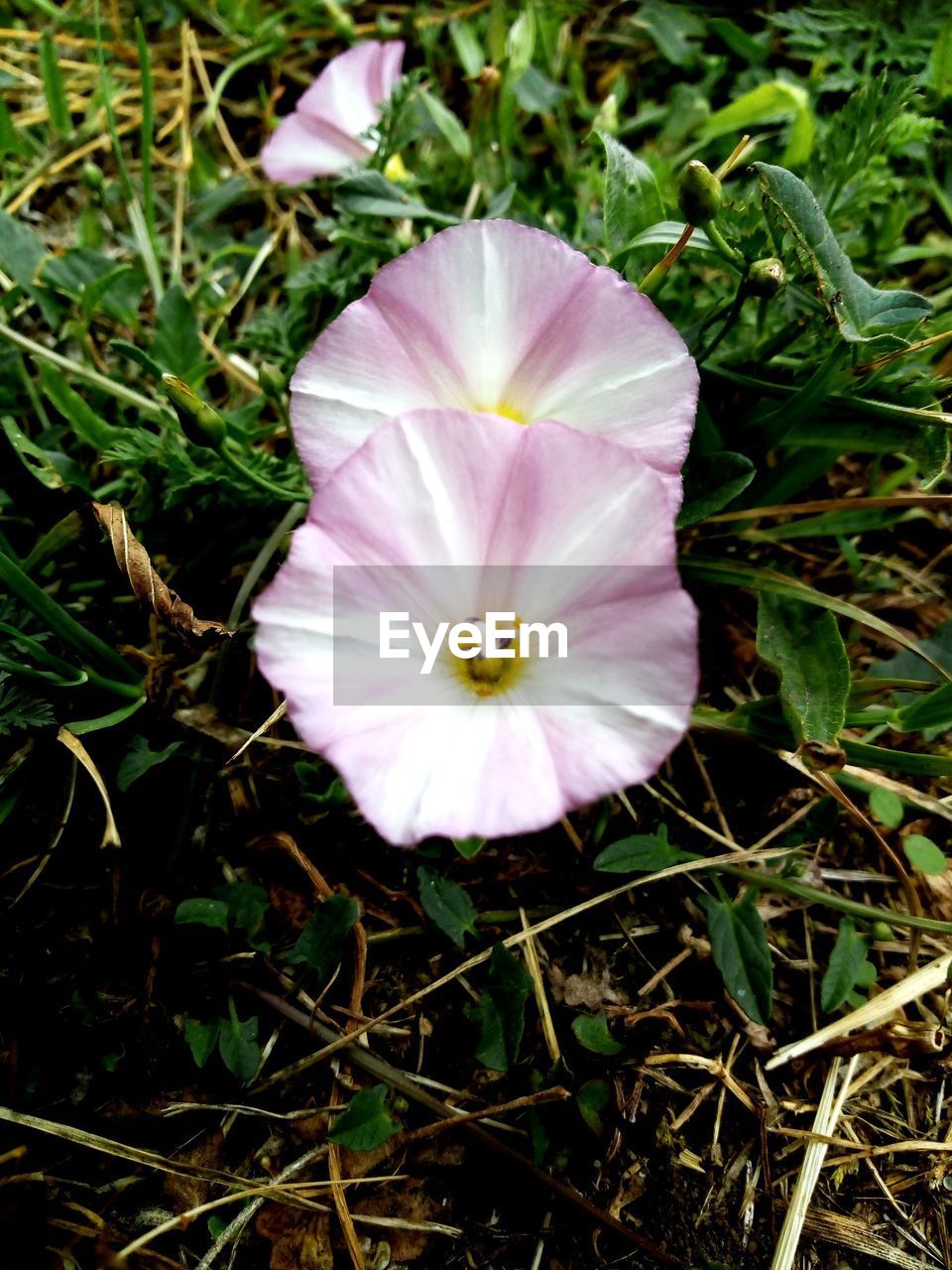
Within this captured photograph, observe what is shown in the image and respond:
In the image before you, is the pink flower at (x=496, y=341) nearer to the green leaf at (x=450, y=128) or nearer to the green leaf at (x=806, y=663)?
the green leaf at (x=806, y=663)

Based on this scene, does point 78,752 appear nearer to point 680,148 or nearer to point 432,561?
point 432,561

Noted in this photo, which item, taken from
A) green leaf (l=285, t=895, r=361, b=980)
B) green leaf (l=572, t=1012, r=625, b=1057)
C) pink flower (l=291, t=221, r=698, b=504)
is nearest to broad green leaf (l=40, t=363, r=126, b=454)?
pink flower (l=291, t=221, r=698, b=504)

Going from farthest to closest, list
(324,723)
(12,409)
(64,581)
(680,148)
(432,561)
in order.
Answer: (680,148)
(12,409)
(64,581)
(432,561)
(324,723)

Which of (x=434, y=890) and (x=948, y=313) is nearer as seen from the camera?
(x=434, y=890)

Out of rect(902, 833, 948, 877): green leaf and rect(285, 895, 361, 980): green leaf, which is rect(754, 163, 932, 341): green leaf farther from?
rect(285, 895, 361, 980): green leaf

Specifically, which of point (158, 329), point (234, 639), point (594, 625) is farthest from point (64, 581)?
point (594, 625)

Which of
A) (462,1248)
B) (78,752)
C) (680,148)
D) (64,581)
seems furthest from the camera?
(680,148)
